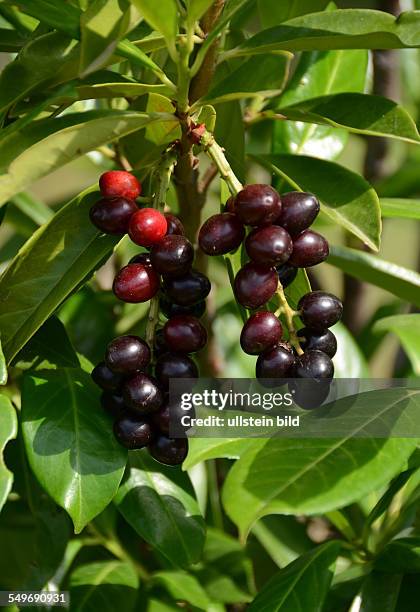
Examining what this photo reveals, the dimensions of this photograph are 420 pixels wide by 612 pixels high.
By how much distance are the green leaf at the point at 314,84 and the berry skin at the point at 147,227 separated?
40 cm

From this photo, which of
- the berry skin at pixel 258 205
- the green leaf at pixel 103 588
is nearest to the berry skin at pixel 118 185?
the berry skin at pixel 258 205

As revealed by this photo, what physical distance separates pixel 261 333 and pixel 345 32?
250mm

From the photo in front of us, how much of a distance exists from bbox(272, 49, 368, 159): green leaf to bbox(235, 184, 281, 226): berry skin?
0.39 metres

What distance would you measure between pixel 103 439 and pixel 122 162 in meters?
0.35

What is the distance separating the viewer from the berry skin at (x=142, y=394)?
0.70 metres

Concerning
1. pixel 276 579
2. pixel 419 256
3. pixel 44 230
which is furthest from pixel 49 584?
pixel 419 256

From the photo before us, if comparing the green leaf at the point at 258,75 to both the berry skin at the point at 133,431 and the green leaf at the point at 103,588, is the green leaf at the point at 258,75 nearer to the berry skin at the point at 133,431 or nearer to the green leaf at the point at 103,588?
the berry skin at the point at 133,431

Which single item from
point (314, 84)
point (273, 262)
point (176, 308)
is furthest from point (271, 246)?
point (314, 84)

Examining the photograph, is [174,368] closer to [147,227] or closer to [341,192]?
[147,227]

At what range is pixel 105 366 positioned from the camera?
74 cm

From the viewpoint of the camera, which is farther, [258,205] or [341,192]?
[341,192]

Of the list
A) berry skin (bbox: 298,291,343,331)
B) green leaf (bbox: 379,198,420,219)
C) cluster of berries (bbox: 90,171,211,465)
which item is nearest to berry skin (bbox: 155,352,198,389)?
cluster of berries (bbox: 90,171,211,465)

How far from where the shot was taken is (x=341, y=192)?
80 cm

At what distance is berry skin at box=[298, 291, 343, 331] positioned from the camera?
70 centimetres
